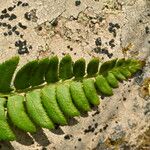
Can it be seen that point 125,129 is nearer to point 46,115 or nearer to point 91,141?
point 91,141

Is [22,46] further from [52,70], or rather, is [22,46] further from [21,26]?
[52,70]

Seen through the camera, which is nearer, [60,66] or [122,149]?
[60,66]

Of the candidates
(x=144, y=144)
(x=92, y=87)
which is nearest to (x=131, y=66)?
(x=92, y=87)

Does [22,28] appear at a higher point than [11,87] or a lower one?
higher

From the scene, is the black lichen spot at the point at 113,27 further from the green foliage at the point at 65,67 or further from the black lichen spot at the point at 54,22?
the green foliage at the point at 65,67

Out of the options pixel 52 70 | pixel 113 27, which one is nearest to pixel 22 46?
pixel 52 70

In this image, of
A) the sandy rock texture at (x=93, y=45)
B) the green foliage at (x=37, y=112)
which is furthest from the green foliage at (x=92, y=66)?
the green foliage at (x=37, y=112)

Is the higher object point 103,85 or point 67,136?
point 103,85
